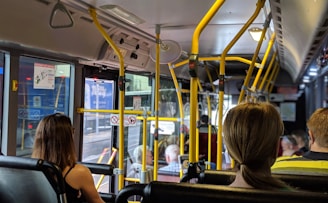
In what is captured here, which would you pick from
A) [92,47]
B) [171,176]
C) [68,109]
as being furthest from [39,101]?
[171,176]

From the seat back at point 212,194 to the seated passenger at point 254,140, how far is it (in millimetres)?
211

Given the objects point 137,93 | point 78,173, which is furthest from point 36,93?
point 137,93

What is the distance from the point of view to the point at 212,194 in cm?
102

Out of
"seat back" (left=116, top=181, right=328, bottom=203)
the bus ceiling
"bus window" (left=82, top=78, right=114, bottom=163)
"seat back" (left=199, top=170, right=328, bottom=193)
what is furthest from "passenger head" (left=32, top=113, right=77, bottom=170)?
"bus window" (left=82, top=78, right=114, bottom=163)

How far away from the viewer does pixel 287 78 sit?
8375 millimetres

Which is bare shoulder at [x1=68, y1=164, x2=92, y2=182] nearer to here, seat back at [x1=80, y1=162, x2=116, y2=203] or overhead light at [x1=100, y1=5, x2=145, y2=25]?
seat back at [x1=80, y1=162, x2=116, y2=203]

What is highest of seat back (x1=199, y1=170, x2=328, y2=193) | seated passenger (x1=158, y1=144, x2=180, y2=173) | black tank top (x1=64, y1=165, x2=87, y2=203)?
seat back (x1=199, y1=170, x2=328, y2=193)

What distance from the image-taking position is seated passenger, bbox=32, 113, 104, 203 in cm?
218

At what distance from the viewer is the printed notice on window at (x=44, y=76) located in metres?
3.29

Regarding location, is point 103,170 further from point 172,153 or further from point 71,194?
point 172,153

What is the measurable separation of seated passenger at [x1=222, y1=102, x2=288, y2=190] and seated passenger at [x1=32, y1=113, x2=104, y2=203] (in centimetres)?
123

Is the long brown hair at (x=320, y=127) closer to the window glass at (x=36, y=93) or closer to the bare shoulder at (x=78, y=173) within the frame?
the bare shoulder at (x=78, y=173)

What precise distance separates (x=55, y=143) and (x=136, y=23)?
5.17 feet

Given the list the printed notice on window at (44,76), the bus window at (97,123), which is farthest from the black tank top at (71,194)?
the bus window at (97,123)
